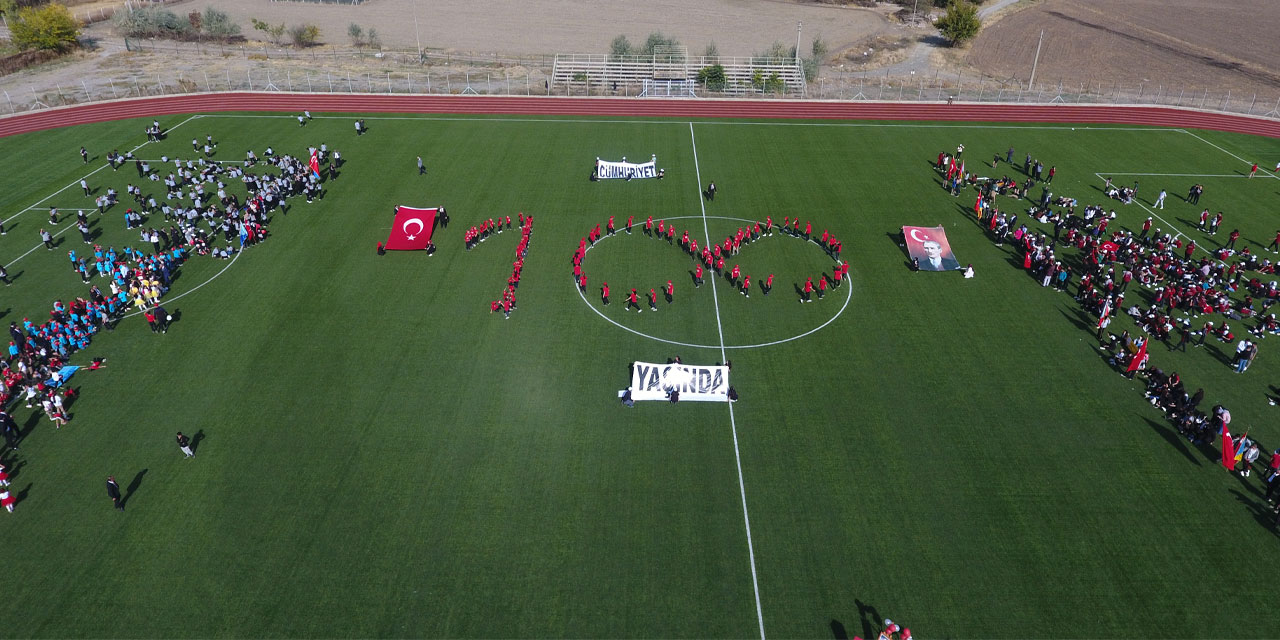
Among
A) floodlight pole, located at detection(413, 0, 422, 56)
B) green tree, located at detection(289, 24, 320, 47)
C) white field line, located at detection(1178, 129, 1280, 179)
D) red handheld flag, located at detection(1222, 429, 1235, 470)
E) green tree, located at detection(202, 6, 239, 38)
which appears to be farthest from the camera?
green tree, located at detection(202, 6, 239, 38)

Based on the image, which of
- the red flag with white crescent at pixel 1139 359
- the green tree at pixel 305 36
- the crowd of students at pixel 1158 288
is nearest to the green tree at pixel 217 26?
the green tree at pixel 305 36

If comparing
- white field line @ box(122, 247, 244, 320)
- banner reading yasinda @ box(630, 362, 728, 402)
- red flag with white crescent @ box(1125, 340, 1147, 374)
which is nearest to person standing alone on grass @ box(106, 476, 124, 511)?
white field line @ box(122, 247, 244, 320)

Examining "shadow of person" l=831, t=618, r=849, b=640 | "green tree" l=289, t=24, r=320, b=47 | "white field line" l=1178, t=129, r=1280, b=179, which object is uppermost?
"green tree" l=289, t=24, r=320, b=47

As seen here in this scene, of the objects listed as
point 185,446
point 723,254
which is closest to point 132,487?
point 185,446

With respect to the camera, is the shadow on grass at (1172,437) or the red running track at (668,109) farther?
the red running track at (668,109)

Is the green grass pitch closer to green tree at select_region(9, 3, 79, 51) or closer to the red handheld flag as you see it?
the red handheld flag

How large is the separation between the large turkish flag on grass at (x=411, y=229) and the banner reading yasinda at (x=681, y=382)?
19589 mm

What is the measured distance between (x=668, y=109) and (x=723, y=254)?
104ft

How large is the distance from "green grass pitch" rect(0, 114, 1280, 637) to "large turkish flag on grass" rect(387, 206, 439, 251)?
1.09 m

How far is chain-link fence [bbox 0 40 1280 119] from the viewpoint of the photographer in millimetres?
73375

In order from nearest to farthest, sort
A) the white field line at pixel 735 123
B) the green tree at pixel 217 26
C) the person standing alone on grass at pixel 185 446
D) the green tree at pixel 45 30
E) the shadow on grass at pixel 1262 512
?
the shadow on grass at pixel 1262 512 → the person standing alone on grass at pixel 185 446 → the white field line at pixel 735 123 → the green tree at pixel 45 30 → the green tree at pixel 217 26

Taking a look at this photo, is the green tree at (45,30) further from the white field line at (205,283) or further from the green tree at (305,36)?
the white field line at (205,283)

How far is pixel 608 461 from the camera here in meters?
28.9

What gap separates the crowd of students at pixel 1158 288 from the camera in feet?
103
